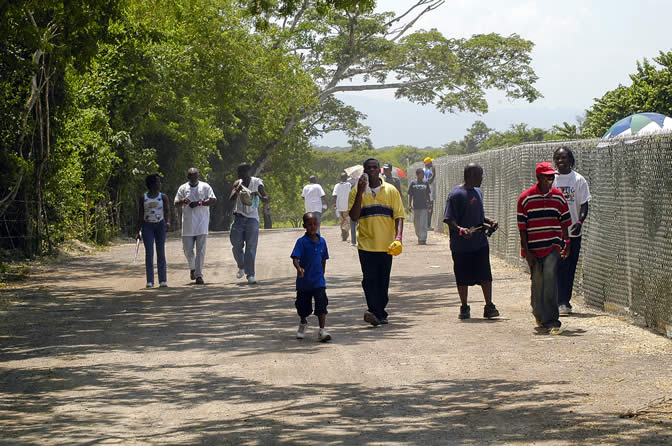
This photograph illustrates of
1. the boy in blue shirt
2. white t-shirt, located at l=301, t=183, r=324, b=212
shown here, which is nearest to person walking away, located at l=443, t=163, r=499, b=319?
the boy in blue shirt

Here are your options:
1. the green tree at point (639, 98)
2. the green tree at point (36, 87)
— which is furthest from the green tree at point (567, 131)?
the green tree at point (36, 87)

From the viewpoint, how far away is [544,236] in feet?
35.8

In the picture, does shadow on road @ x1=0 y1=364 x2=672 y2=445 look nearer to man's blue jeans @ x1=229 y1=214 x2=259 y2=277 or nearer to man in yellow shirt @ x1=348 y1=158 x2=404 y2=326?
man in yellow shirt @ x1=348 y1=158 x2=404 y2=326

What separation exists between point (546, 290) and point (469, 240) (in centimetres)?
153

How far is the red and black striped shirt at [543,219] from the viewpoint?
35.8ft

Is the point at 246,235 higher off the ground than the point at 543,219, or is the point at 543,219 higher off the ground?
the point at 543,219

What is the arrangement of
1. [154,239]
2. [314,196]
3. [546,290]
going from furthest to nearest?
[314,196], [154,239], [546,290]

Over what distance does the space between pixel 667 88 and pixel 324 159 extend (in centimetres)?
7078

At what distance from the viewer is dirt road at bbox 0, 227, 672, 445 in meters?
6.62

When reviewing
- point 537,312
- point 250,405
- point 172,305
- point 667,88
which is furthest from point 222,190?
point 250,405

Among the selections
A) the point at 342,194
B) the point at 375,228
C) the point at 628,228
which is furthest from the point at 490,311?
the point at 342,194

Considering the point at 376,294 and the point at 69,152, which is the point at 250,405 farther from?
the point at 69,152

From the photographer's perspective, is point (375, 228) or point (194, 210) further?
point (194, 210)

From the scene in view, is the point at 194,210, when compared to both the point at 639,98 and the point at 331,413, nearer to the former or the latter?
the point at 331,413
